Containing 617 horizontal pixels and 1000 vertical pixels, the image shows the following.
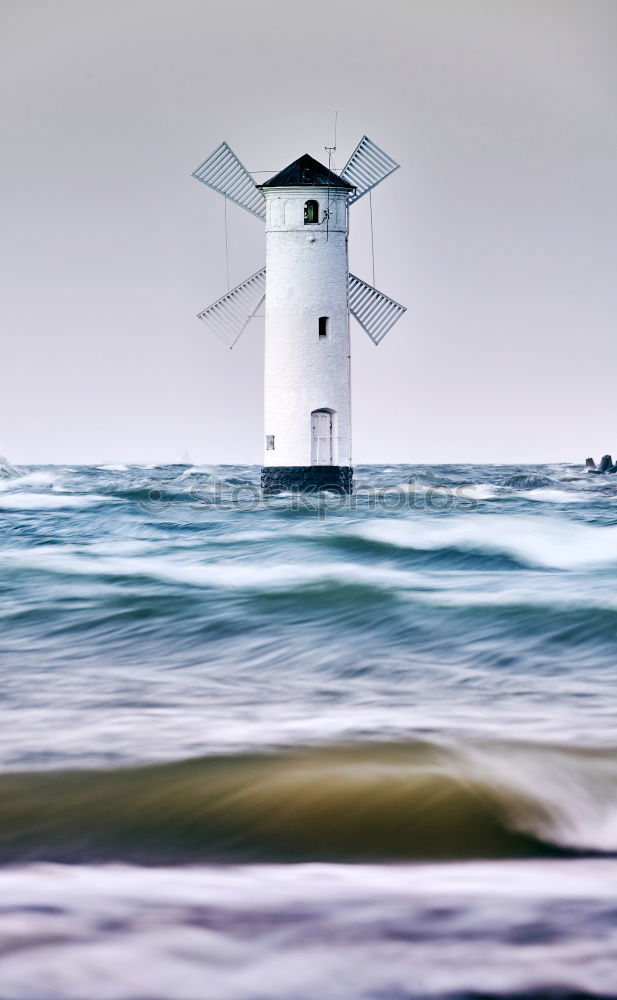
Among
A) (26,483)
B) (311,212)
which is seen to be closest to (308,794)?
(311,212)

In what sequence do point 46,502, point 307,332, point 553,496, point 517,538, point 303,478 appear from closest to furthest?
point 517,538, point 307,332, point 303,478, point 46,502, point 553,496

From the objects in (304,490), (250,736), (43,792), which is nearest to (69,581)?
(250,736)

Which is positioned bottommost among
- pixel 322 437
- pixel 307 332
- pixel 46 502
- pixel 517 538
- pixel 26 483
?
pixel 517 538

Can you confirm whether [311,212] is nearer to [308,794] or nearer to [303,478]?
[303,478]

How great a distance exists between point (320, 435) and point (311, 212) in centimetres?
436

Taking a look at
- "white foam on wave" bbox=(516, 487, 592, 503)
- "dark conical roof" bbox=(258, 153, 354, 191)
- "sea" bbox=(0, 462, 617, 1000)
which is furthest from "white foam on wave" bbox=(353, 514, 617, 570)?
"dark conical roof" bbox=(258, 153, 354, 191)

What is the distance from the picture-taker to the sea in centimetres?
202

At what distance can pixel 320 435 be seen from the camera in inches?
921

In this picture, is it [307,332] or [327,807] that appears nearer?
[327,807]

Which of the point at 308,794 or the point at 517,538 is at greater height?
the point at 517,538

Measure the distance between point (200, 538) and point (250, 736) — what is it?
408 inches

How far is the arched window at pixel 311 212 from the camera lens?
23.4m

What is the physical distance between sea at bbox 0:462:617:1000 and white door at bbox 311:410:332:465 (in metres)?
14.9

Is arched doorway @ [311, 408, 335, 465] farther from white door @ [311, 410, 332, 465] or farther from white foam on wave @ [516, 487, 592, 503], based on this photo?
white foam on wave @ [516, 487, 592, 503]
